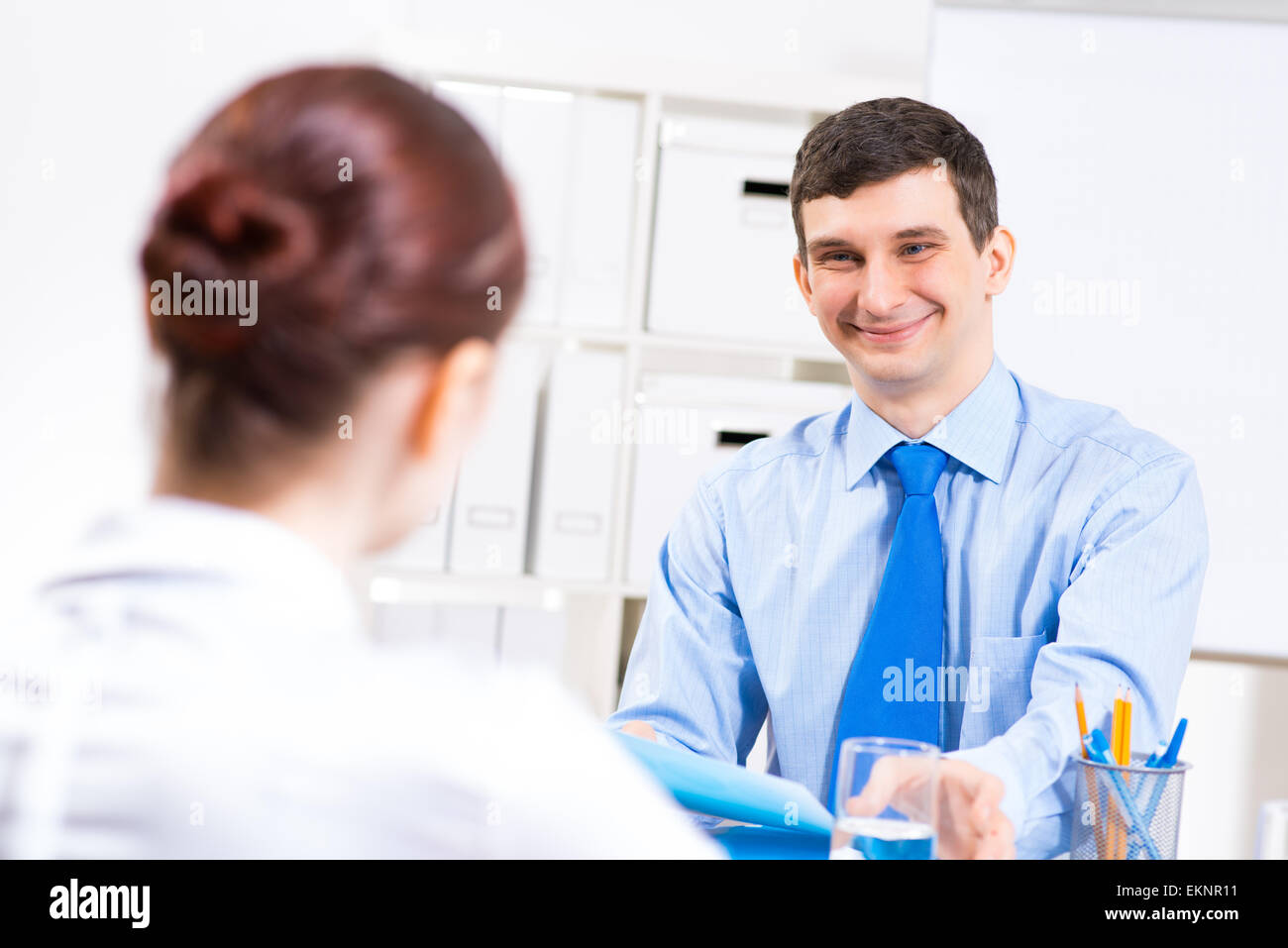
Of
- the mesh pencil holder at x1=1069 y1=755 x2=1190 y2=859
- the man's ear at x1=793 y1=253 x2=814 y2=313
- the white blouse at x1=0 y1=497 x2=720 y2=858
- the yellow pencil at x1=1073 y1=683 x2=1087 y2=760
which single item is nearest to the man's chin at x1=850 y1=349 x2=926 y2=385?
the man's ear at x1=793 y1=253 x2=814 y2=313

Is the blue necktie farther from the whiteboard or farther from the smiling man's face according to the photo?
the whiteboard

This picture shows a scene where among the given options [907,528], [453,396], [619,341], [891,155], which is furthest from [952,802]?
[619,341]

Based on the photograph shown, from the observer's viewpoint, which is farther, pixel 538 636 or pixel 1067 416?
pixel 538 636

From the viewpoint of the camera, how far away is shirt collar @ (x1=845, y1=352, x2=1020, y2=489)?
1.37 meters

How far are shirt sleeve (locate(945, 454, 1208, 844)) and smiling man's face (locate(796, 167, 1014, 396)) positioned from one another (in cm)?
26

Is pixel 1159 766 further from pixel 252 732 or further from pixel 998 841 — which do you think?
pixel 252 732

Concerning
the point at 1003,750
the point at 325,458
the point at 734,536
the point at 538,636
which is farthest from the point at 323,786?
the point at 538,636

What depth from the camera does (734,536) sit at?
1.45m

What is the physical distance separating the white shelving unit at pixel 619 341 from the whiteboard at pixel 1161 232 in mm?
273

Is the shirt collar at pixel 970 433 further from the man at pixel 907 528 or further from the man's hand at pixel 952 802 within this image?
the man's hand at pixel 952 802

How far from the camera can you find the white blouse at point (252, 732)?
18.8 inches
